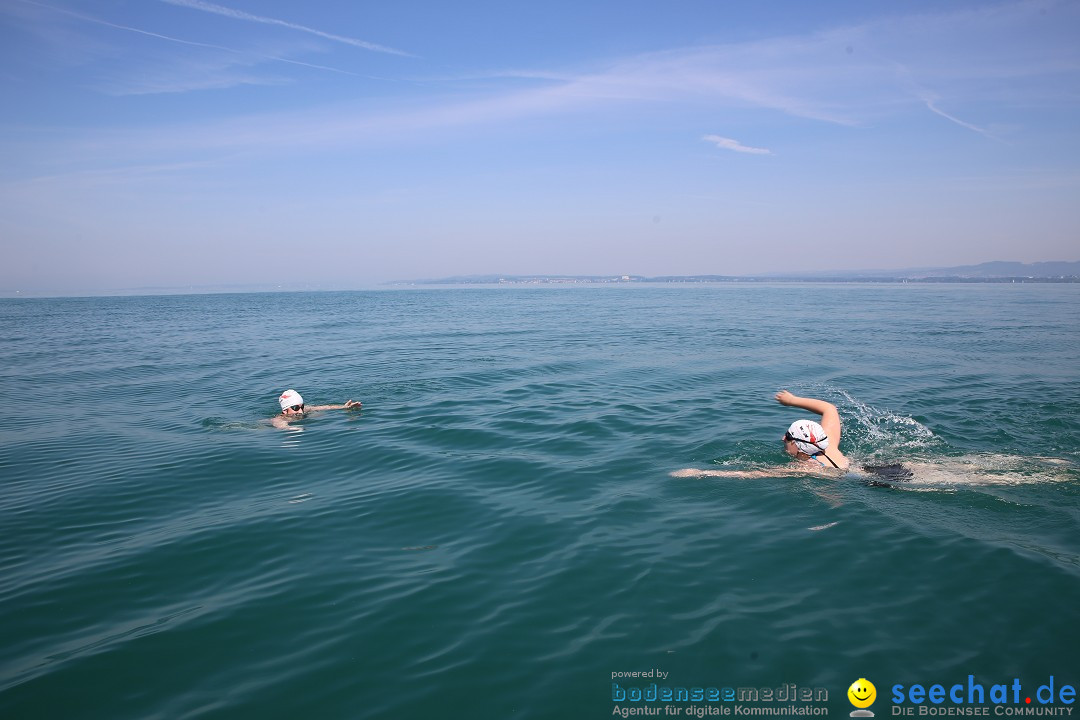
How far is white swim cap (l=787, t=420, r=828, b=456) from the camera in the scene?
1072 centimetres

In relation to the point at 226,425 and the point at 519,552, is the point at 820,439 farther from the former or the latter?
the point at 226,425

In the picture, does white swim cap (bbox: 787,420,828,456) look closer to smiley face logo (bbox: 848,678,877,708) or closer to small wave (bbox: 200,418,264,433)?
smiley face logo (bbox: 848,678,877,708)

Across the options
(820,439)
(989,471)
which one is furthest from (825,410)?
(989,471)

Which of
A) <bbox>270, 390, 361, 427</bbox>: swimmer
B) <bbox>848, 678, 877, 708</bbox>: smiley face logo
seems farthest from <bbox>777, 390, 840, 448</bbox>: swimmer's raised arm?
<bbox>270, 390, 361, 427</bbox>: swimmer

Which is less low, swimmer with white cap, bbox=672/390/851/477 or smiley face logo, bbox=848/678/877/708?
swimmer with white cap, bbox=672/390/851/477

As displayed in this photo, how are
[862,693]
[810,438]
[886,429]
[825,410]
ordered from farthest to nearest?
[886,429] < [810,438] < [825,410] < [862,693]

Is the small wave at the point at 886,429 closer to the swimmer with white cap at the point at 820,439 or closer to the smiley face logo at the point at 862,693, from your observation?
the swimmer with white cap at the point at 820,439

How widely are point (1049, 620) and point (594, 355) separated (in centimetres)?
2252

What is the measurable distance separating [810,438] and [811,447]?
175 mm

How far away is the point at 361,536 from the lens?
29.2ft

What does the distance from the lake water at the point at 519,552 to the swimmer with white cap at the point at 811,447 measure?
1.44 ft

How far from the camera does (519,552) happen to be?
8.22 meters

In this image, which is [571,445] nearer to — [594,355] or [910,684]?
[910,684]

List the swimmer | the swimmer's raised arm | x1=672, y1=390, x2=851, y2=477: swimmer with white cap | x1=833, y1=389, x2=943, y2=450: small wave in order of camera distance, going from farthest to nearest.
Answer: the swimmer < x1=833, y1=389, x2=943, y2=450: small wave < x1=672, y1=390, x2=851, y2=477: swimmer with white cap < the swimmer's raised arm
